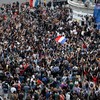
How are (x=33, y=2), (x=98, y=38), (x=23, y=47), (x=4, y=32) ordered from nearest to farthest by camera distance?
1. (x=23, y=47)
2. (x=98, y=38)
3. (x=4, y=32)
4. (x=33, y=2)

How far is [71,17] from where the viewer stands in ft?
154

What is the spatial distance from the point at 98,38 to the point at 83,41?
142 centimetres

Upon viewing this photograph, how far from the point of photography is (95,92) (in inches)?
1006

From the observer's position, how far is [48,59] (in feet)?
102

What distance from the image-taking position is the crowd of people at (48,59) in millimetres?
25906

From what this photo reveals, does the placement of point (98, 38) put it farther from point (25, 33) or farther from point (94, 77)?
point (94, 77)

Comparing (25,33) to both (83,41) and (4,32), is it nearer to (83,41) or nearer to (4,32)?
(4,32)

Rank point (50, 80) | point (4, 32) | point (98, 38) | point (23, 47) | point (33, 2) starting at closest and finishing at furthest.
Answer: point (50, 80) < point (23, 47) < point (98, 38) < point (4, 32) < point (33, 2)

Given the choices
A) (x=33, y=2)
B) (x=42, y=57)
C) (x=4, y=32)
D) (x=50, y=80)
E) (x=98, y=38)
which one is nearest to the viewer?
(x=50, y=80)

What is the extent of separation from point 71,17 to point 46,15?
2.47 m

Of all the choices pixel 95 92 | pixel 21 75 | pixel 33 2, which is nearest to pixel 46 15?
pixel 33 2

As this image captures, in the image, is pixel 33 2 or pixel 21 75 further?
pixel 33 2

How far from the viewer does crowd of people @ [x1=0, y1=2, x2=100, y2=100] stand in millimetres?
25906

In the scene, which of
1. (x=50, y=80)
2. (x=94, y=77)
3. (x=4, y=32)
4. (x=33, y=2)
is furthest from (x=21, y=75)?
(x=33, y=2)
